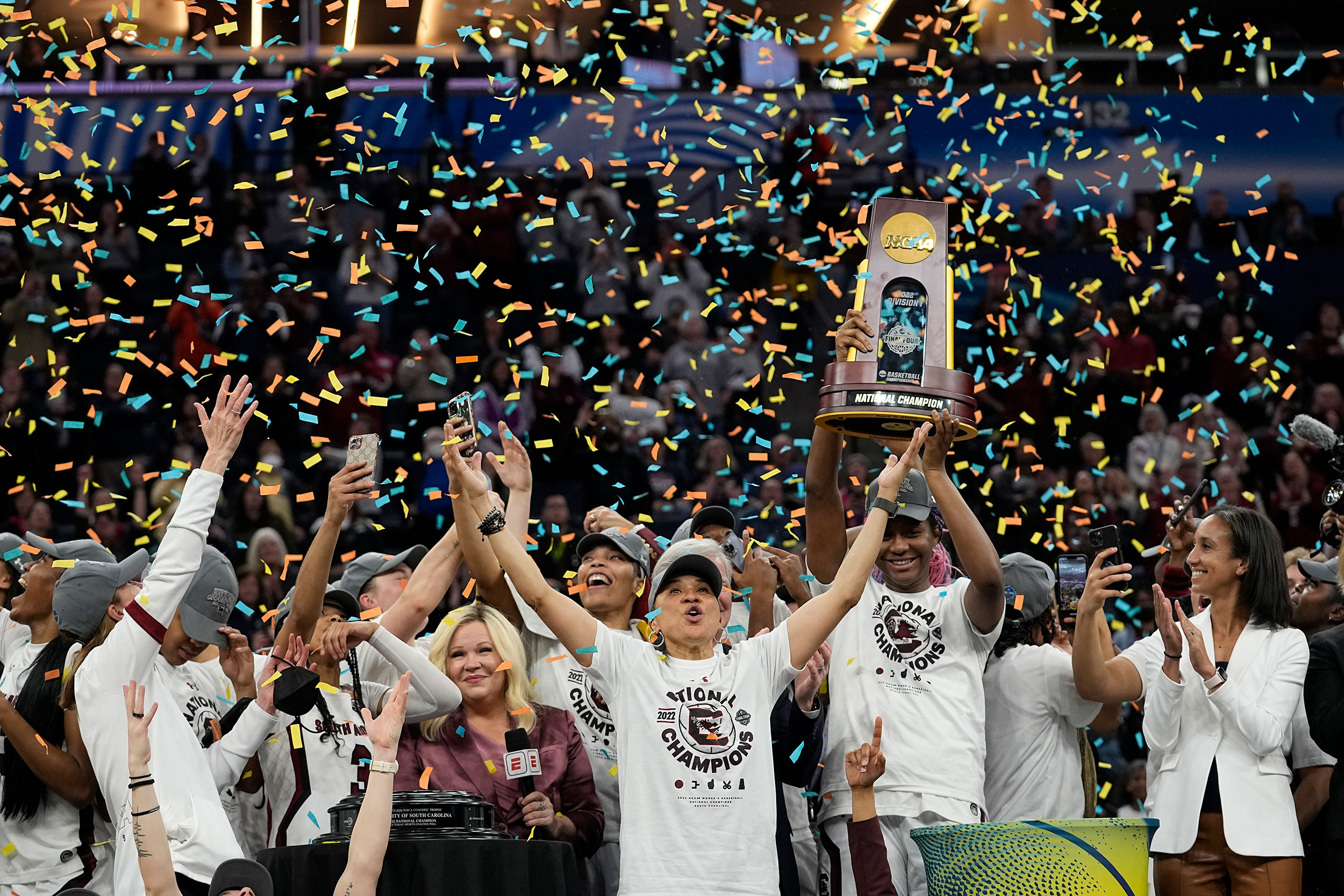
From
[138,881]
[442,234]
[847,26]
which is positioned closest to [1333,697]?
[138,881]

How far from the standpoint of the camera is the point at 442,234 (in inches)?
561

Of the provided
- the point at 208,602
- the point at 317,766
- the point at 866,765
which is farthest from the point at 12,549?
the point at 866,765

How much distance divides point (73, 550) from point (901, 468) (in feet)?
9.85

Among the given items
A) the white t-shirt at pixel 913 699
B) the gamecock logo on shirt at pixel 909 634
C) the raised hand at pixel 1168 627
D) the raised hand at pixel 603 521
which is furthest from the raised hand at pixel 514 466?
the raised hand at pixel 1168 627

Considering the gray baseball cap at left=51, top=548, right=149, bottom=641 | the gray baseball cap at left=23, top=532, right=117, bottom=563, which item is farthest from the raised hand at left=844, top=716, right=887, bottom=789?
the gray baseball cap at left=23, top=532, right=117, bottom=563

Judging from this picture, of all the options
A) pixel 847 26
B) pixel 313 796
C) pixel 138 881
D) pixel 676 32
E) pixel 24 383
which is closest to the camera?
pixel 138 881

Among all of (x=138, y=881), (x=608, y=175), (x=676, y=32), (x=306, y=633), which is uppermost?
(x=676, y=32)

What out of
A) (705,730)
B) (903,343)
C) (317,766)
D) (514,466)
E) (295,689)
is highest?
(903,343)

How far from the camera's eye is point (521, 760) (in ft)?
15.5

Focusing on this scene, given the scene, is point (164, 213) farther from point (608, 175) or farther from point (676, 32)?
point (676, 32)

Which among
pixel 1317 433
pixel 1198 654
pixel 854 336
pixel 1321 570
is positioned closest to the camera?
pixel 1198 654

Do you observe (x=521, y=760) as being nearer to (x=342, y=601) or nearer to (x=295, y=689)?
(x=295, y=689)

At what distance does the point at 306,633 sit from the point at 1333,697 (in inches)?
131

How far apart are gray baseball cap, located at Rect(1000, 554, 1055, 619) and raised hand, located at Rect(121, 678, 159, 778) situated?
2.94 m
